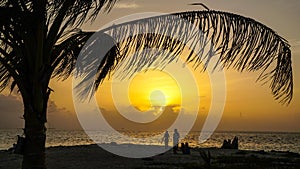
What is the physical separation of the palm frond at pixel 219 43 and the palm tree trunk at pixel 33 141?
1618mm

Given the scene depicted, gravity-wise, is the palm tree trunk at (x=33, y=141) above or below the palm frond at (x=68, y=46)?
below

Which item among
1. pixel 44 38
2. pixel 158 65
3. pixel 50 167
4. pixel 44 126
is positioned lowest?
pixel 50 167

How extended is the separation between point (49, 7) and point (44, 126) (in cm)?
190

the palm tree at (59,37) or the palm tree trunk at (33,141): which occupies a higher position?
the palm tree at (59,37)

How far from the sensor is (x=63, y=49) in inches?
290

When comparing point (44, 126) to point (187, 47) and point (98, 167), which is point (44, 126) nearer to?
point (187, 47)

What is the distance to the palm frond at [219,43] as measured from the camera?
244 inches

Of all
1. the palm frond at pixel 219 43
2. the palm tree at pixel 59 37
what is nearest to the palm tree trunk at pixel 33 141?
the palm tree at pixel 59 37

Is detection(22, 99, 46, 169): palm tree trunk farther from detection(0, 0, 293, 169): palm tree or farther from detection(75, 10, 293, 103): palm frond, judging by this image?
detection(75, 10, 293, 103): palm frond

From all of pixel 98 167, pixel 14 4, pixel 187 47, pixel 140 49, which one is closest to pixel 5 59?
pixel 14 4

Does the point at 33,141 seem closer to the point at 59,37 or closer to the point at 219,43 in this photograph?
the point at 59,37

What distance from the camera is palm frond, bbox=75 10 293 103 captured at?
6.20 metres

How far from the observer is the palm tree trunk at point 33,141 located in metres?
6.21

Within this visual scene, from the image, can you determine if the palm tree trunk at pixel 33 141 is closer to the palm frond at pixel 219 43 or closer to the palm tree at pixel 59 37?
the palm tree at pixel 59 37
